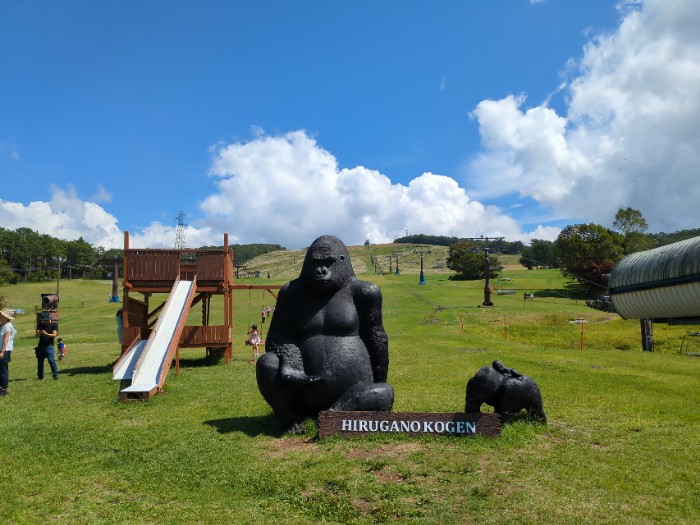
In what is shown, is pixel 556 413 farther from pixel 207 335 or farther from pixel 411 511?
pixel 207 335

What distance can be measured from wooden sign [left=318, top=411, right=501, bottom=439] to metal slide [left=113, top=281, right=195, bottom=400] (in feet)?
17.2

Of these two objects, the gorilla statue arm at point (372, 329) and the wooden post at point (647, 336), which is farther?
the wooden post at point (647, 336)

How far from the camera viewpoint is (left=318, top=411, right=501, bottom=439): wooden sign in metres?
6.42

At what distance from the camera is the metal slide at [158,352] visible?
416 inches

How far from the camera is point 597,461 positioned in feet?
18.7

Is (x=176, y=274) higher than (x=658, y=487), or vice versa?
(x=176, y=274)

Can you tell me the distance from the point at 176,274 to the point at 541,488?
13.4m

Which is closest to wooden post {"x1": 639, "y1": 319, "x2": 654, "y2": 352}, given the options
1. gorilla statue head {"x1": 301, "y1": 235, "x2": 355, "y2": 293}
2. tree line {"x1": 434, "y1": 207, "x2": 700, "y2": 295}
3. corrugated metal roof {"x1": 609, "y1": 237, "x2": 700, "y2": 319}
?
corrugated metal roof {"x1": 609, "y1": 237, "x2": 700, "y2": 319}

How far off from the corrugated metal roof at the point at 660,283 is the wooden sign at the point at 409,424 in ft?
47.5

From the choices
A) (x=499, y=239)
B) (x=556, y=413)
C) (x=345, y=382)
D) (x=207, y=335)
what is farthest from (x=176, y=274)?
(x=499, y=239)

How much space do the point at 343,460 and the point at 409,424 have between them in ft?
3.71

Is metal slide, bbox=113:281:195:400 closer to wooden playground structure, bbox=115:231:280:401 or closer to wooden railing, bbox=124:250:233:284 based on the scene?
wooden playground structure, bbox=115:231:280:401

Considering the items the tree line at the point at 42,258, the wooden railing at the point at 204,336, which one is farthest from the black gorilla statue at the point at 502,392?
the tree line at the point at 42,258

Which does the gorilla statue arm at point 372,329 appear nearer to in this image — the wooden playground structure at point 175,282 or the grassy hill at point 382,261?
the wooden playground structure at point 175,282
